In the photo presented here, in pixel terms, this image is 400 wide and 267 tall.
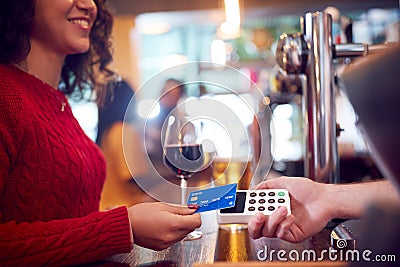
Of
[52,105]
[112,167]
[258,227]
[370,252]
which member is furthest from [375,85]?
[112,167]

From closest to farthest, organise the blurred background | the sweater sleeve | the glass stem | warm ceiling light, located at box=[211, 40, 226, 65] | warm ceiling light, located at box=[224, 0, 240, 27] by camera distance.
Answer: the sweater sleeve → the glass stem → warm ceiling light, located at box=[224, 0, 240, 27] → the blurred background → warm ceiling light, located at box=[211, 40, 226, 65]

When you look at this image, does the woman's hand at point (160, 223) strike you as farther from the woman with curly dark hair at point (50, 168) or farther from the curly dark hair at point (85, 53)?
the curly dark hair at point (85, 53)

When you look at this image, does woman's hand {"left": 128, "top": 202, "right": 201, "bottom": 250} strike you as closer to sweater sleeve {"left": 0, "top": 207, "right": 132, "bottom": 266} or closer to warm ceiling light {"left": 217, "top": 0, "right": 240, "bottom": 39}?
sweater sleeve {"left": 0, "top": 207, "right": 132, "bottom": 266}

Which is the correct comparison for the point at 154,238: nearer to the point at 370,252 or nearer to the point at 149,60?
the point at 370,252

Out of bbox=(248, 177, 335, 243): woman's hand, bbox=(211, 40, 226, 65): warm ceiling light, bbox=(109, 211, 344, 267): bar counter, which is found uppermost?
bbox=(211, 40, 226, 65): warm ceiling light

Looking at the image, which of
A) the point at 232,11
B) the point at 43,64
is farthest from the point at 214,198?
the point at 232,11

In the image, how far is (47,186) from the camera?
94 centimetres

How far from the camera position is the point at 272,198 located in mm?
824

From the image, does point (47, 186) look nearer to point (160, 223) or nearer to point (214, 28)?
point (160, 223)

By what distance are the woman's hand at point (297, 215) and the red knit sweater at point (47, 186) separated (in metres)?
0.21

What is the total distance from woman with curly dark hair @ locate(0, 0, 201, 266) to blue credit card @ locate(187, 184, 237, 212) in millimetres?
22

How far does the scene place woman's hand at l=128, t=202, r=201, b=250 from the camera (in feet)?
2.44

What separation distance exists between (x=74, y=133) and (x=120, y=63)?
412cm

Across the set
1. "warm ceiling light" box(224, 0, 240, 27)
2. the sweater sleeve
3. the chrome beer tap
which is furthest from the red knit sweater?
"warm ceiling light" box(224, 0, 240, 27)
